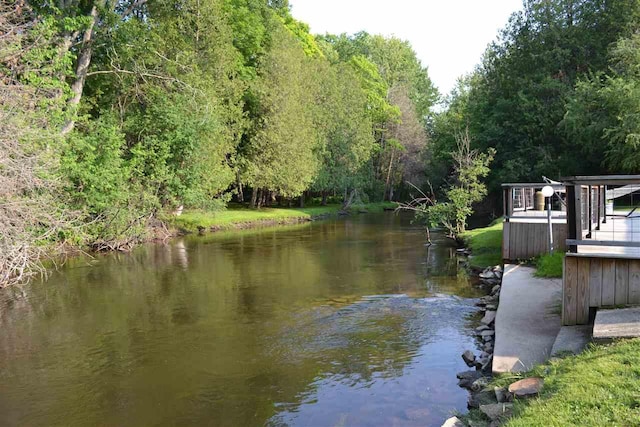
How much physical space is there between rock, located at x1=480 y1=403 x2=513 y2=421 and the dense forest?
10.0 meters

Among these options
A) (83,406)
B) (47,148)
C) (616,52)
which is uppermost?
(616,52)

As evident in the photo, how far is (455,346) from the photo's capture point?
962 centimetres

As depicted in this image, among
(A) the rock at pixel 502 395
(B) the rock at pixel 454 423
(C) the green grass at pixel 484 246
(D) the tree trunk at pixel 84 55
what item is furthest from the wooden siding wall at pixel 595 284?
(D) the tree trunk at pixel 84 55

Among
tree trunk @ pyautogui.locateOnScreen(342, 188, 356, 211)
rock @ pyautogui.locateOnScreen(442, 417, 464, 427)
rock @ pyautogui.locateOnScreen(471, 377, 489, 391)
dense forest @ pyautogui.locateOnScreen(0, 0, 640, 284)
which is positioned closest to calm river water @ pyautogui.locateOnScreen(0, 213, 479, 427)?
rock @ pyautogui.locateOnScreen(471, 377, 489, 391)

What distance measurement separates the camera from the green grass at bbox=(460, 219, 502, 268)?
17500 mm

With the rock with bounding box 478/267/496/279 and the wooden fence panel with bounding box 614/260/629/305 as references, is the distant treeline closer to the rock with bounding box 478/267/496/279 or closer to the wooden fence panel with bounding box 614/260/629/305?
the rock with bounding box 478/267/496/279

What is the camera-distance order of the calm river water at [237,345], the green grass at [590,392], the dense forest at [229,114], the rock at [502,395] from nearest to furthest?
1. the green grass at [590,392]
2. the rock at [502,395]
3. the calm river water at [237,345]
4. the dense forest at [229,114]

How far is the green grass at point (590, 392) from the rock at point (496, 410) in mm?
160

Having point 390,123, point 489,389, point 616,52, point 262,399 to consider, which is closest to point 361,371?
point 262,399

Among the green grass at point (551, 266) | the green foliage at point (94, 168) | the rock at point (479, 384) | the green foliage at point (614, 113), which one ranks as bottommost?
the rock at point (479, 384)

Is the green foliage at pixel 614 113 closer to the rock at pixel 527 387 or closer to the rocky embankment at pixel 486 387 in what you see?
the rocky embankment at pixel 486 387

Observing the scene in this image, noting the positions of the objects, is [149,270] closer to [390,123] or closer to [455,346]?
[455,346]

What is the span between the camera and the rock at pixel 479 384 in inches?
281

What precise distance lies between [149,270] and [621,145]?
86.4 feet
